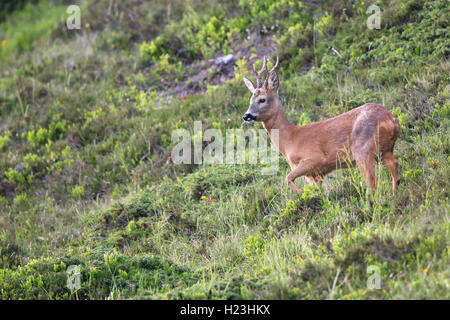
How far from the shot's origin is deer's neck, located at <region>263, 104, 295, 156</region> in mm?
8109

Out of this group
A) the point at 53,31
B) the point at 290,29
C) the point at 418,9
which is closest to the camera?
the point at 418,9

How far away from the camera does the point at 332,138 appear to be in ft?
24.6

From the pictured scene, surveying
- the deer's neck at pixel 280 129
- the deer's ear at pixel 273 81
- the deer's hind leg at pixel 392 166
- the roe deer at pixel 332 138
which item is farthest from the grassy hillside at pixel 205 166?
the deer's ear at pixel 273 81

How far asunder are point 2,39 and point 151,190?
10.9 metres

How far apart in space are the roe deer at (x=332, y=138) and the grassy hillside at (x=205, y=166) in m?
0.27

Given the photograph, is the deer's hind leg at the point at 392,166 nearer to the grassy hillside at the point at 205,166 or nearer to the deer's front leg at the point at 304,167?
the grassy hillside at the point at 205,166

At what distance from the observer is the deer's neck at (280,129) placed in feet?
26.6

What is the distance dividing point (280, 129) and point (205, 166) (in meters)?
2.47

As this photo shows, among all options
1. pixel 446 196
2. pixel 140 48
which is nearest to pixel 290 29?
pixel 140 48

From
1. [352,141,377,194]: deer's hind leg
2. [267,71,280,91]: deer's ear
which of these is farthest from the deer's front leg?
[267,71,280,91]: deer's ear

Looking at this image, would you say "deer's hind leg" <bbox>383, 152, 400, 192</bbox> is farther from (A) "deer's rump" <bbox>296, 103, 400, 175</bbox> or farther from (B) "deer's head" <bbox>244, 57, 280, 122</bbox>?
(B) "deer's head" <bbox>244, 57, 280, 122</bbox>

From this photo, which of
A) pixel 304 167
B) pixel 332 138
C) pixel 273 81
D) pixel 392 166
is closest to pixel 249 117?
pixel 273 81

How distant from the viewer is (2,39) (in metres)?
17.7
